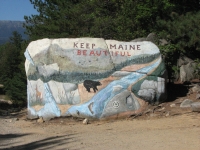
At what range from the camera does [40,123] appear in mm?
11945

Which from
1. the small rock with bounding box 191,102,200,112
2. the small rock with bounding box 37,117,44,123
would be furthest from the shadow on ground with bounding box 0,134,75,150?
the small rock with bounding box 191,102,200,112

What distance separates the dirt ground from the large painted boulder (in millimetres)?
339

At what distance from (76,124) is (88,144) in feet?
10.3

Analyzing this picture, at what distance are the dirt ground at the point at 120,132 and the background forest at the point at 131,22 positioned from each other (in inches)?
78.3

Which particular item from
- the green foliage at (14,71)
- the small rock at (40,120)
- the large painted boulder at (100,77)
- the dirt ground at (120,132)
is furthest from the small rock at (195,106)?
the green foliage at (14,71)

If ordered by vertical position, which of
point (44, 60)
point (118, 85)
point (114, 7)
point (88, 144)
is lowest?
point (88, 144)

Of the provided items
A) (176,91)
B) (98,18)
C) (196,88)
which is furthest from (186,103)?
(98,18)

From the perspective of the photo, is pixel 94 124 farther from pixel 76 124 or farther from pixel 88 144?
pixel 88 144

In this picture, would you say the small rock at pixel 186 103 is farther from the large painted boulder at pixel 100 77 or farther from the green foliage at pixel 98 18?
the green foliage at pixel 98 18

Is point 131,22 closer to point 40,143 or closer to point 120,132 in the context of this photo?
point 120,132

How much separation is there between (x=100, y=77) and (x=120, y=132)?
2.52 m

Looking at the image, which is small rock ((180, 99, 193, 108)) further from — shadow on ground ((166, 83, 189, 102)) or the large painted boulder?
shadow on ground ((166, 83, 189, 102))

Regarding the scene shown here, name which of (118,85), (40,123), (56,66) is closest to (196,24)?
(118,85)

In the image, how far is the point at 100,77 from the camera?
11617mm
